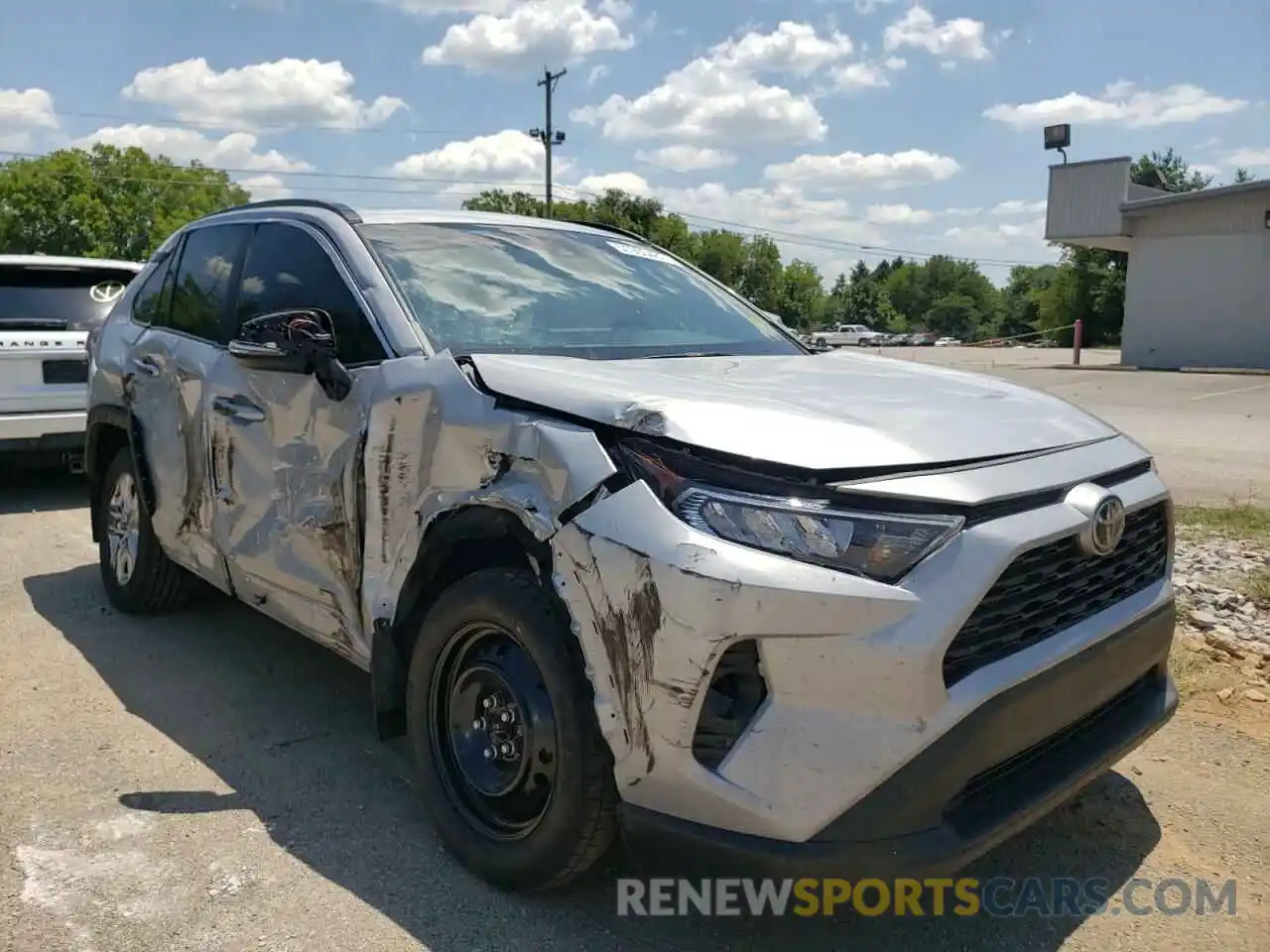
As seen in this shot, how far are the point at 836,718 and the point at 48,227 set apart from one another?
218 ft

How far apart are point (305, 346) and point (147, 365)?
1.96 meters

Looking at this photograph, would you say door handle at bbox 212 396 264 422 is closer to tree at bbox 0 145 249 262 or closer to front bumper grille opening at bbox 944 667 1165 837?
front bumper grille opening at bbox 944 667 1165 837

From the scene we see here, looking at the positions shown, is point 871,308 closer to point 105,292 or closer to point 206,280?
point 105,292

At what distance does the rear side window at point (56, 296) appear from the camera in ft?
25.1

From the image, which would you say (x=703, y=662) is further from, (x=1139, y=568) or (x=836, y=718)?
(x=1139, y=568)

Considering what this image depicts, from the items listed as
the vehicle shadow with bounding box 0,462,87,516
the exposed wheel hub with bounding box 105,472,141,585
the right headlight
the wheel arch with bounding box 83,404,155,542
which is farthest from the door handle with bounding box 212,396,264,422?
the vehicle shadow with bounding box 0,462,87,516

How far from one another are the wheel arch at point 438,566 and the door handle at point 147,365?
2188mm

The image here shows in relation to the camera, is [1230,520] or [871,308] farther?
[871,308]

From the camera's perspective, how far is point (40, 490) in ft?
28.1

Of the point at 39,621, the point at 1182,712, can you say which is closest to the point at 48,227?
the point at 39,621

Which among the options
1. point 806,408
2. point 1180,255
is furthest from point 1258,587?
point 1180,255

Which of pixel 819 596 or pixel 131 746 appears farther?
pixel 131 746

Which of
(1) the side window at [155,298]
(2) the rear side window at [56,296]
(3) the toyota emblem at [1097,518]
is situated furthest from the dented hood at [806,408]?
(2) the rear side window at [56,296]

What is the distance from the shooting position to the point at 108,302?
26.6ft
